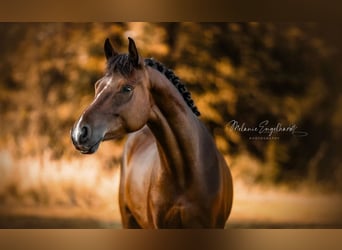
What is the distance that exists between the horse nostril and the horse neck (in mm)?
434

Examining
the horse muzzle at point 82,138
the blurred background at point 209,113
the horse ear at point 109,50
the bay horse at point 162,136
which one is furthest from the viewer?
the blurred background at point 209,113

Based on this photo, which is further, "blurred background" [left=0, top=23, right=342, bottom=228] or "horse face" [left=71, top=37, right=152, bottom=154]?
"blurred background" [left=0, top=23, right=342, bottom=228]

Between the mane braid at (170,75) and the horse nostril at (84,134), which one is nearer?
the horse nostril at (84,134)

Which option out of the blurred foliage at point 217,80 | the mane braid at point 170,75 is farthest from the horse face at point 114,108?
the blurred foliage at point 217,80

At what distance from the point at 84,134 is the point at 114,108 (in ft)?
0.75

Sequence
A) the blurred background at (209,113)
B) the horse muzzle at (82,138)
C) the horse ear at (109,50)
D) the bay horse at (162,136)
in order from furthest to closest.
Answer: the blurred background at (209,113) → the horse ear at (109,50) → the bay horse at (162,136) → the horse muzzle at (82,138)

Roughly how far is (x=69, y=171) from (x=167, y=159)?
4.70ft

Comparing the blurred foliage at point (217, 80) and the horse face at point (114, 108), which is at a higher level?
the blurred foliage at point (217, 80)

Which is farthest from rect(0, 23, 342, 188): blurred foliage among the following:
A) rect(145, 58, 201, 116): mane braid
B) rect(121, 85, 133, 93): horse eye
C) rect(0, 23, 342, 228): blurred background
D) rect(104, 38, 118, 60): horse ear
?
rect(121, 85, 133, 93): horse eye

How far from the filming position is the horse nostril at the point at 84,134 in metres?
2.70

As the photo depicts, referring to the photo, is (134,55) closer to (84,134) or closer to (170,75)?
(170,75)

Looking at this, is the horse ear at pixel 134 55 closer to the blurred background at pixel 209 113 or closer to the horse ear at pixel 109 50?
the horse ear at pixel 109 50

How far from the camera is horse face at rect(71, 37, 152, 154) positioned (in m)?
2.74

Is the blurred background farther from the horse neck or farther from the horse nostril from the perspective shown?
the horse nostril
